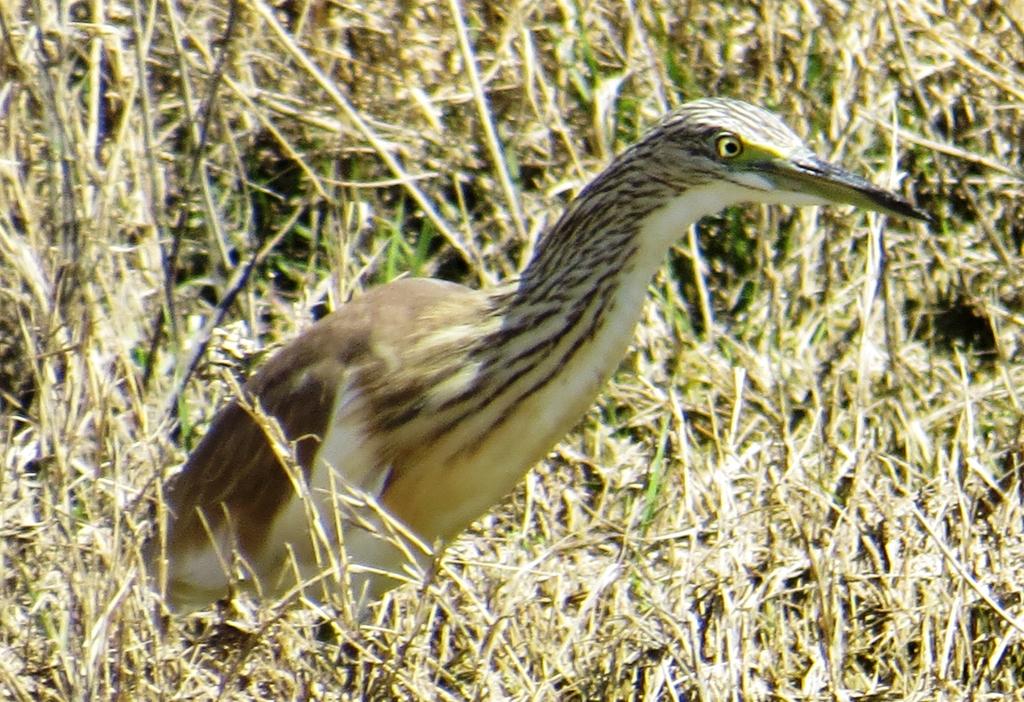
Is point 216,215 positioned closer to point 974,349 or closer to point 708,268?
point 708,268

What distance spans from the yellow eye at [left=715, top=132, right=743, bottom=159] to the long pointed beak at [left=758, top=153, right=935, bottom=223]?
57mm

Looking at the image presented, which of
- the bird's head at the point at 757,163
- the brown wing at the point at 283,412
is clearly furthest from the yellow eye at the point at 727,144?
the brown wing at the point at 283,412

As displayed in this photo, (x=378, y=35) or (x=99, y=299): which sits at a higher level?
(x=378, y=35)

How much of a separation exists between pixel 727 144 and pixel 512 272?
1.31 meters

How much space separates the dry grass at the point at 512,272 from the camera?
358cm

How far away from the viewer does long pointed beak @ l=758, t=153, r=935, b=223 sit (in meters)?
3.66

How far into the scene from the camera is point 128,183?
4.82m

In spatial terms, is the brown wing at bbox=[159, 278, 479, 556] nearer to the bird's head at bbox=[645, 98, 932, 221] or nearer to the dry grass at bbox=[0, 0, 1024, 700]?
the dry grass at bbox=[0, 0, 1024, 700]

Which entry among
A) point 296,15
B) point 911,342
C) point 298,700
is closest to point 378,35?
point 296,15

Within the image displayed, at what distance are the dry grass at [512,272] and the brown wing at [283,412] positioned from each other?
150mm

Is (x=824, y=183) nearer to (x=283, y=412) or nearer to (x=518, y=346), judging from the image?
(x=518, y=346)

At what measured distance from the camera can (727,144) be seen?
3.66 m

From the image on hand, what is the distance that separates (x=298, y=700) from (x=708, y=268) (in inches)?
79.3

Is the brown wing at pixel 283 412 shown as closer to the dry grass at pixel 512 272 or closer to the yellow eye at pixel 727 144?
the dry grass at pixel 512 272
